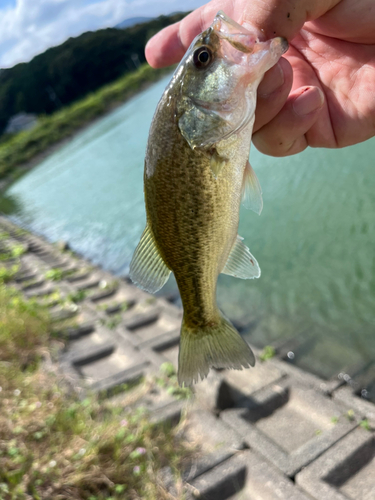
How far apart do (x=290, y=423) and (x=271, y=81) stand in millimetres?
3095

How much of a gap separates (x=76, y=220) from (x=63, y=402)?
1242cm

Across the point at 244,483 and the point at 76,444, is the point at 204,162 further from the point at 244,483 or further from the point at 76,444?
the point at 76,444

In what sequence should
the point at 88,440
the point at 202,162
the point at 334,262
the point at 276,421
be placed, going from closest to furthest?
the point at 202,162 → the point at 88,440 → the point at 276,421 → the point at 334,262

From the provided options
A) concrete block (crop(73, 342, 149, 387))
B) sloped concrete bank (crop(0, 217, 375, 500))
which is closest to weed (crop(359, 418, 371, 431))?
sloped concrete bank (crop(0, 217, 375, 500))

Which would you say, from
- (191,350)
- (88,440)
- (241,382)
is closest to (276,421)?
(241,382)

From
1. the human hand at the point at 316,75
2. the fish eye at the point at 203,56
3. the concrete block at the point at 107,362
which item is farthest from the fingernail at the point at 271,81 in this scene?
the concrete block at the point at 107,362

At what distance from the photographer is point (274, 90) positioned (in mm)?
1936

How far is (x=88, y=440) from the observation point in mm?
3395

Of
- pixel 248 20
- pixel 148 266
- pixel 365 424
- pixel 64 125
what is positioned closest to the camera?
pixel 248 20

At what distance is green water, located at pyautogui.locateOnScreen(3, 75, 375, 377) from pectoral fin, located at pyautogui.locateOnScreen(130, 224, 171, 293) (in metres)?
3.62

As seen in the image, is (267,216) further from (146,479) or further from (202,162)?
(202,162)

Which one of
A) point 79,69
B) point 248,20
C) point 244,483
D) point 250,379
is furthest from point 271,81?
point 79,69

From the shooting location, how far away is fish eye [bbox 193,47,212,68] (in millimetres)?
1590

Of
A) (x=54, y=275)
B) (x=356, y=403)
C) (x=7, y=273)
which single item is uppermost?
(x=7, y=273)
